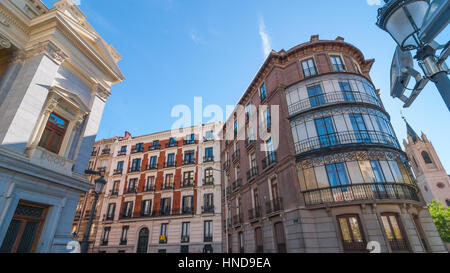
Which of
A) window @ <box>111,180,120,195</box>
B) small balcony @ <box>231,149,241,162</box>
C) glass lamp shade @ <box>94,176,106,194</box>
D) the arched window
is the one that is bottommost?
glass lamp shade @ <box>94,176,106,194</box>

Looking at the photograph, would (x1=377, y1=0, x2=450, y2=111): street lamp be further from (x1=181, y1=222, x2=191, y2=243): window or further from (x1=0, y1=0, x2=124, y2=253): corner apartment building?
(x1=181, y1=222, x2=191, y2=243): window

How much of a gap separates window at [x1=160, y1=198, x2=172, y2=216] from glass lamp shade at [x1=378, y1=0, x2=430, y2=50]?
100.0 ft

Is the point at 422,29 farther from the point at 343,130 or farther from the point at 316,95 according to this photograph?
the point at 316,95

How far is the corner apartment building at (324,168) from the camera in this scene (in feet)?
41.4

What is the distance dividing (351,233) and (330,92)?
10.1 m

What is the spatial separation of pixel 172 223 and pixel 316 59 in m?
25.6

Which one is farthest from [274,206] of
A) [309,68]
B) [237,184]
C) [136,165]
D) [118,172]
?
[118,172]

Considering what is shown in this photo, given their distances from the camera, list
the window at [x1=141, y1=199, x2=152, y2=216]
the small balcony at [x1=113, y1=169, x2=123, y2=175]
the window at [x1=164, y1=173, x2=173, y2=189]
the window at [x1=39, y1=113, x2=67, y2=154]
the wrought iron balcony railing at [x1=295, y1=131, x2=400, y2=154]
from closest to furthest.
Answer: the window at [x1=39, y1=113, x2=67, y2=154], the wrought iron balcony railing at [x1=295, y1=131, x2=400, y2=154], the window at [x1=141, y1=199, x2=152, y2=216], the window at [x1=164, y1=173, x2=173, y2=189], the small balcony at [x1=113, y1=169, x2=123, y2=175]

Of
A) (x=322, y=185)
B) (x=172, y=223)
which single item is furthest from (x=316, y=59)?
(x=172, y=223)

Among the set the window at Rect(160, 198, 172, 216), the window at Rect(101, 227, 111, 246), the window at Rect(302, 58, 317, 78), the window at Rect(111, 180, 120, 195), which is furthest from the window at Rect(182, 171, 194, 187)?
the window at Rect(302, 58, 317, 78)

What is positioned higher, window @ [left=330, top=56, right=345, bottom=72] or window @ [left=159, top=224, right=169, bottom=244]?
window @ [left=330, top=56, right=345, bottom=72]

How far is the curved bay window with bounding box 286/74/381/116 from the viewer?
650 inches

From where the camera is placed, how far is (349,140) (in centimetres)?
1467

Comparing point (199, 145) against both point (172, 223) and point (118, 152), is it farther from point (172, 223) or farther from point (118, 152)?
point (118, 152)
